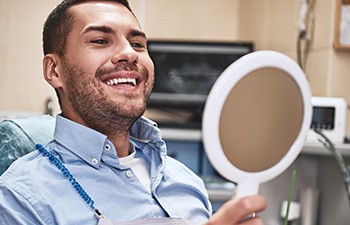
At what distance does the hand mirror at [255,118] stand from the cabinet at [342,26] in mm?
1619

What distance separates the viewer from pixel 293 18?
9.62 ft

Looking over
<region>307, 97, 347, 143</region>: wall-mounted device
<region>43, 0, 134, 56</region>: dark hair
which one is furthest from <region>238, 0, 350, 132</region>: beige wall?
<region>43, 0, 134, 56</region>: dark hair

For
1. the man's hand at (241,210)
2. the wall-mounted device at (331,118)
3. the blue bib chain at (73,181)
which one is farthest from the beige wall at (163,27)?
the man's hand at (241,210)

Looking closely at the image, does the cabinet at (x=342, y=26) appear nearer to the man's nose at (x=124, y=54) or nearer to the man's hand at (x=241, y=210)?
the man's nose at (x=124, y=54)

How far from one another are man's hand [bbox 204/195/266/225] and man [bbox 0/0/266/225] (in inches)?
17.7

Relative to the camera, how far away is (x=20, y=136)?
146cm

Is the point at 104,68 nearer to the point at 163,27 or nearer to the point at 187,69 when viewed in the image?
the point at 187,69

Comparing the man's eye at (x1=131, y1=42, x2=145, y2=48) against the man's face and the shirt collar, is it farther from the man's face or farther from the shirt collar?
the shirt collar

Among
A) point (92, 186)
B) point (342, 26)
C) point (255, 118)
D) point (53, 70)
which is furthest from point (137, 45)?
point (342, 26)

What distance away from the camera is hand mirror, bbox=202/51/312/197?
2.62 feet

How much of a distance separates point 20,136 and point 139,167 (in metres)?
0.32

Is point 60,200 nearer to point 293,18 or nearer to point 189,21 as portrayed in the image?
point 293,18

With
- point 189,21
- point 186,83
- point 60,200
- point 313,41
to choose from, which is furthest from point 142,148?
point 189,21

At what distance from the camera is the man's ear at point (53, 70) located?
1.38 metres
